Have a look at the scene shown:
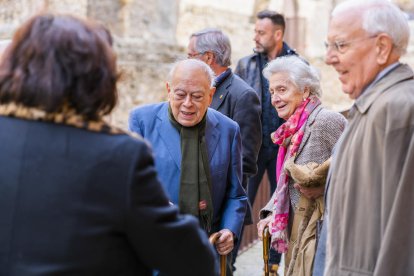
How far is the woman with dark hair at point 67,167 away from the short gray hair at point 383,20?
1.22 m

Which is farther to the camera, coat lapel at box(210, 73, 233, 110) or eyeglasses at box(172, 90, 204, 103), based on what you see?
coat lapel at box(210, 73, 233, 110)

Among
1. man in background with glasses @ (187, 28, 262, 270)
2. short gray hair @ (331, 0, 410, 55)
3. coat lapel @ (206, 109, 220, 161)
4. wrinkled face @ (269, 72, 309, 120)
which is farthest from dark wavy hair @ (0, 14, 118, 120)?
man in background with glasses @ (187, 28, 262, 270)

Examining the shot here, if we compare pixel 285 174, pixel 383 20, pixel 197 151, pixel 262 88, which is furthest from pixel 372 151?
pixel 262 88

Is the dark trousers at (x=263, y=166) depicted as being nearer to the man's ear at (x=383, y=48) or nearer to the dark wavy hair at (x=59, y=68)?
the man's ear at (x=383, y=48)

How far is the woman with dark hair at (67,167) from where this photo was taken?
2041mm

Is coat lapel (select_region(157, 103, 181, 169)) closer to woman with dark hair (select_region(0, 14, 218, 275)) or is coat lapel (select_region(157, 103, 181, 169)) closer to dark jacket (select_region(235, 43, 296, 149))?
woman with dark hair (select_region(0, 14, 218, 275))

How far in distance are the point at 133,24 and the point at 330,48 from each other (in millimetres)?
6712

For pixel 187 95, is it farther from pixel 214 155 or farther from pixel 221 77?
pixel 221 77

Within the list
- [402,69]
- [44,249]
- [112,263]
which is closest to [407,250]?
[402,69]

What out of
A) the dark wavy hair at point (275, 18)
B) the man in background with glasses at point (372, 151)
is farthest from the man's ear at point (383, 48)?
the dark wavy hair at point (275, 18)

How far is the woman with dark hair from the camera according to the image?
2.04 m

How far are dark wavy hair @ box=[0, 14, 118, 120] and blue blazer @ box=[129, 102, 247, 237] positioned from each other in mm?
1696

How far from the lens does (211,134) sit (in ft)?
13.1

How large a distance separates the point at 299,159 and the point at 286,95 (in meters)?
0.44
